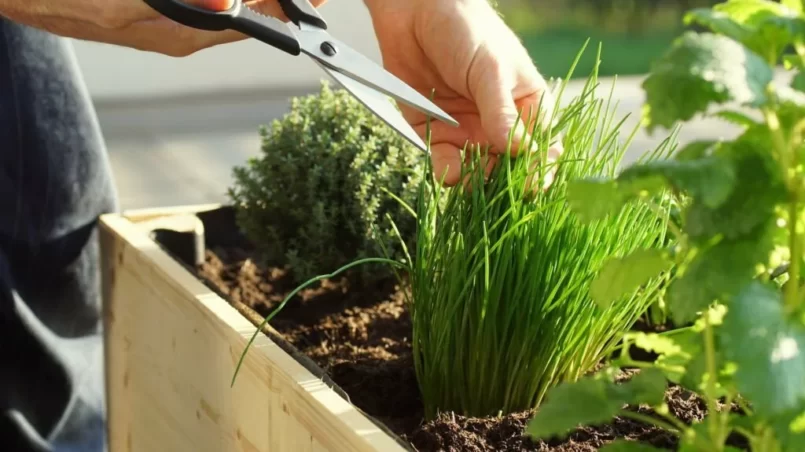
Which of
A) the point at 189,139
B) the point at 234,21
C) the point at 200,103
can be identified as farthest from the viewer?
the point at 200,103

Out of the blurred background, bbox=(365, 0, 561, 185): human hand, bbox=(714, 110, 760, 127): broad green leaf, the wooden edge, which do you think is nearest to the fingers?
bbox=(365, 0, 561, 185): human hand

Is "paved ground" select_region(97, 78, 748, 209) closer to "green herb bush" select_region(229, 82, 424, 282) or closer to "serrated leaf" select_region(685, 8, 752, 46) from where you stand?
"green herb bush" select_region(229, 82, 424, 282)

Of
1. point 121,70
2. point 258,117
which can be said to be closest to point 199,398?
point 258,117

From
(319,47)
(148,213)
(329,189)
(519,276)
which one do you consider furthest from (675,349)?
(148,213)

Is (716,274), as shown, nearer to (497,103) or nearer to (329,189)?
(497,103)

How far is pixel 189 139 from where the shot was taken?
323 centimetres

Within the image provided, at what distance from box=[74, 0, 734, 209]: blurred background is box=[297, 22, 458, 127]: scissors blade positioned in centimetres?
147

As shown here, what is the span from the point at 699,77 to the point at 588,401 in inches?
6.6

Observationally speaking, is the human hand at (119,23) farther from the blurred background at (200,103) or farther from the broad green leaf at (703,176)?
the blurred background at (200,103)

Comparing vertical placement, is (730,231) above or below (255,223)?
above

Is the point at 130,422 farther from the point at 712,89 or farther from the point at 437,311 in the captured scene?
the point at 712,89

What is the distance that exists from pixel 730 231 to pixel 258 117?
A: 10.4 ft

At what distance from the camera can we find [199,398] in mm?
978

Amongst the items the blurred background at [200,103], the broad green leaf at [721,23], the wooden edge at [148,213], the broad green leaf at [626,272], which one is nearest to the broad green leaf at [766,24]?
the broad green leaf at [721,23]
